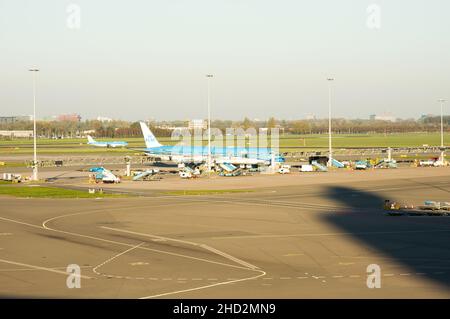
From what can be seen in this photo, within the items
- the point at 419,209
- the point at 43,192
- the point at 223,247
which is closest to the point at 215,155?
the point at 43,192

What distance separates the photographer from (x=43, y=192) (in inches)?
3189

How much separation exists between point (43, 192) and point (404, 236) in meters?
46.9

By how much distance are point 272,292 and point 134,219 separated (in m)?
28.1

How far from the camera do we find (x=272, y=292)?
100 feet

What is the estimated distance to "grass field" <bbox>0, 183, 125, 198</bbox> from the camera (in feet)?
252

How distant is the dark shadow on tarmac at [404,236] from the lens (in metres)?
36.4

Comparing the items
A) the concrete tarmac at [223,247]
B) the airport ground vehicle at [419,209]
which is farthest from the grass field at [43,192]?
the airport ground vehicle at [419,209]

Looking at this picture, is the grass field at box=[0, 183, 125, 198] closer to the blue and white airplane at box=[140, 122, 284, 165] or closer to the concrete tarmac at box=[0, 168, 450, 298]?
the concrete tarmac at box=[0, 168, 450, 298]

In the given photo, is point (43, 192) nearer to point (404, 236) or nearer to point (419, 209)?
point (419, 209)

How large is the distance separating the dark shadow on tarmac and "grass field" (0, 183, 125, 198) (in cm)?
2809

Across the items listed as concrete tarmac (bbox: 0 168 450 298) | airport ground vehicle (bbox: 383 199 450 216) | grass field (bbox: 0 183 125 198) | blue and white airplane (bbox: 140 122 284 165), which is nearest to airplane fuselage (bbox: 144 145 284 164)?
blue and white airplane (bbox: 140 122 284 165)

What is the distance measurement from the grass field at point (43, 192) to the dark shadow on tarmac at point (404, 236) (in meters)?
28.1

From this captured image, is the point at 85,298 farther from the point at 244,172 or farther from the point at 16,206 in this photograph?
the point at 244,172
